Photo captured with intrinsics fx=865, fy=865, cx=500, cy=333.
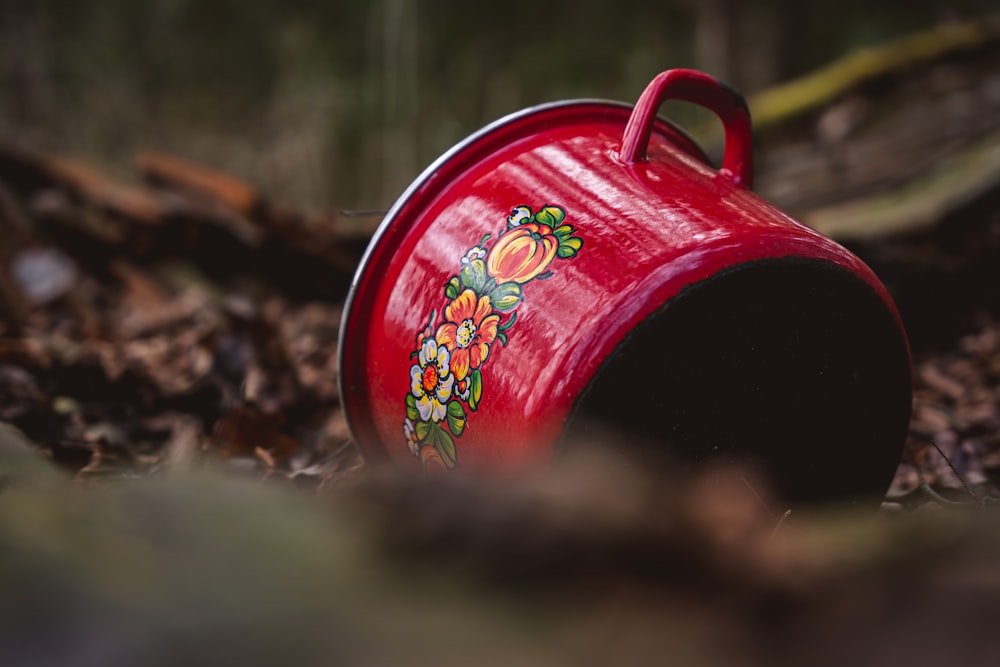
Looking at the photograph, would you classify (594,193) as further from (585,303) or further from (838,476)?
(838,476)

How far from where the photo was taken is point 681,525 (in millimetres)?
386

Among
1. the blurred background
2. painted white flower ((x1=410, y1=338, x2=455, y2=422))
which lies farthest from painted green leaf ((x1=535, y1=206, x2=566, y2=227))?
the blurred background

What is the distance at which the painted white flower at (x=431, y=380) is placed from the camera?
1.33 meters

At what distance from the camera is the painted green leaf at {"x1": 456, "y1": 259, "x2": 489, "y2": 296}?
1.31 metres

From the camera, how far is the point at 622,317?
3.67ft

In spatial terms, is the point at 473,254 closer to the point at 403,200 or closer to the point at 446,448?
the point at 403,200

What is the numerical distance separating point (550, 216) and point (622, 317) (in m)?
0.26

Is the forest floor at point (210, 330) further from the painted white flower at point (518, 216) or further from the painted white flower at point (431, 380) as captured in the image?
the painted white flower at point (518, 216)

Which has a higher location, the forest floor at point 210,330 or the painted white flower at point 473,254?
the painted white flower at point 473,254

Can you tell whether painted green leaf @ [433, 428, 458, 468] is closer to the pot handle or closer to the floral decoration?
the floral decoration

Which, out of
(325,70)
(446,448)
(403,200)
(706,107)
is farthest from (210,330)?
(325,70)

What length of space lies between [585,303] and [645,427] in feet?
0.60

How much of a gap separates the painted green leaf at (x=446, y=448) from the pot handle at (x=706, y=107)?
0.52 meters

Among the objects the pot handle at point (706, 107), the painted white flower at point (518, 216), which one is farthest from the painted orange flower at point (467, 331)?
the pot handle at point (706, 107)
